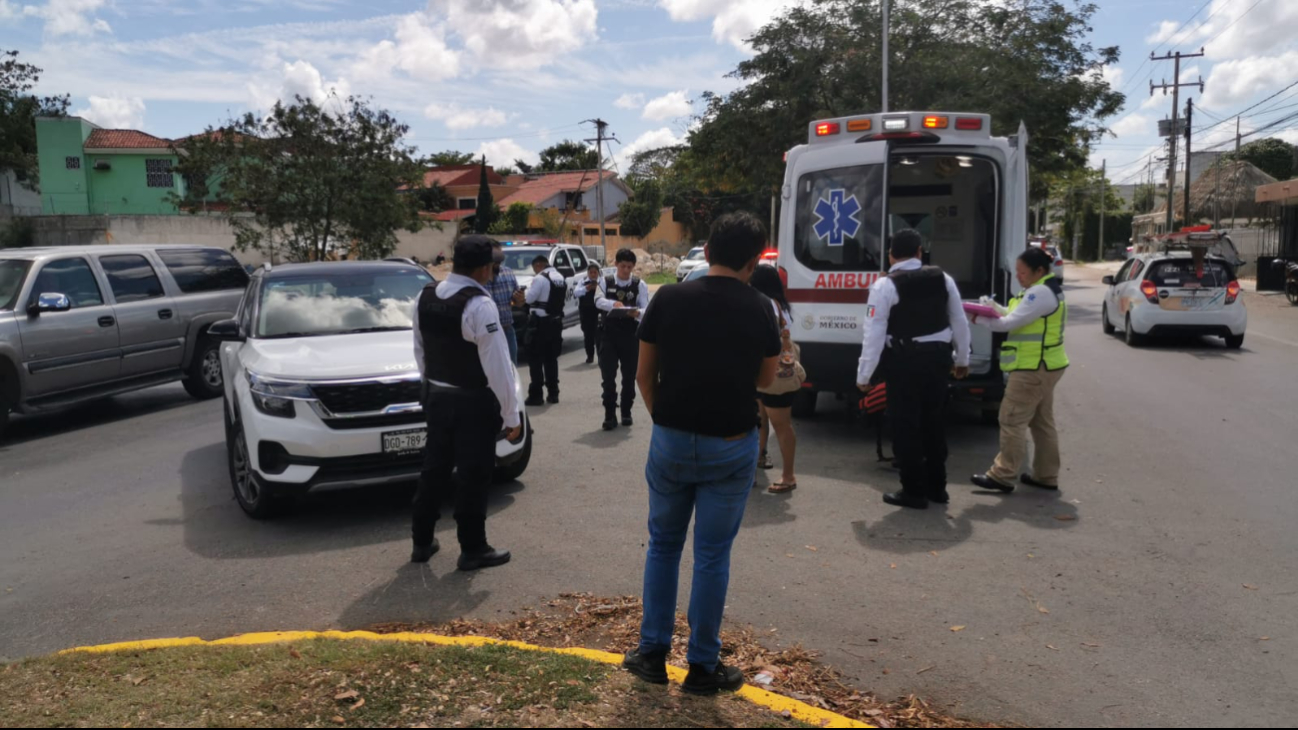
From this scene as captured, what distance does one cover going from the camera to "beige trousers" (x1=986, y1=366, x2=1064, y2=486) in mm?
7004

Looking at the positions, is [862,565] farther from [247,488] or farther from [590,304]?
[590,304]

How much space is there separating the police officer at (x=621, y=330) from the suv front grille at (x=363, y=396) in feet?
11.2

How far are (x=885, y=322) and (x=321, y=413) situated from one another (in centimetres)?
380

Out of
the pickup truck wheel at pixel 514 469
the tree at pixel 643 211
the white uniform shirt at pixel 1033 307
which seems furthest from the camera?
the tree at pixel 643 211

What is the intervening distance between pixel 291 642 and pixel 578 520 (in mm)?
2488

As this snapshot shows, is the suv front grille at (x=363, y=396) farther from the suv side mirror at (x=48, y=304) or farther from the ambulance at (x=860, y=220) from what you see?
the suv side mirror at (x=48, y=304)

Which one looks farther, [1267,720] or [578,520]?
[578,520]

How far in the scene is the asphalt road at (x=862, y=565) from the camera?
4.23 meters

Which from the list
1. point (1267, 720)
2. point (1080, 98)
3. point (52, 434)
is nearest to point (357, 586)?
point (1267, 720)

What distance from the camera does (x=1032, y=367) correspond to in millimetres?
6969


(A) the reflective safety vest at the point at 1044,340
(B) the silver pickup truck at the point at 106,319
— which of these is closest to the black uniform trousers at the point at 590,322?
(B) the silver pickup truck at the point at 106,319

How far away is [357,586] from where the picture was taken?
5.35 metres

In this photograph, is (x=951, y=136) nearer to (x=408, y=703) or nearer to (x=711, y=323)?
(x=711, y=323)

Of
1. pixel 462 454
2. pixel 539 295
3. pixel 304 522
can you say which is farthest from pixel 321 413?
pixel 539 295
